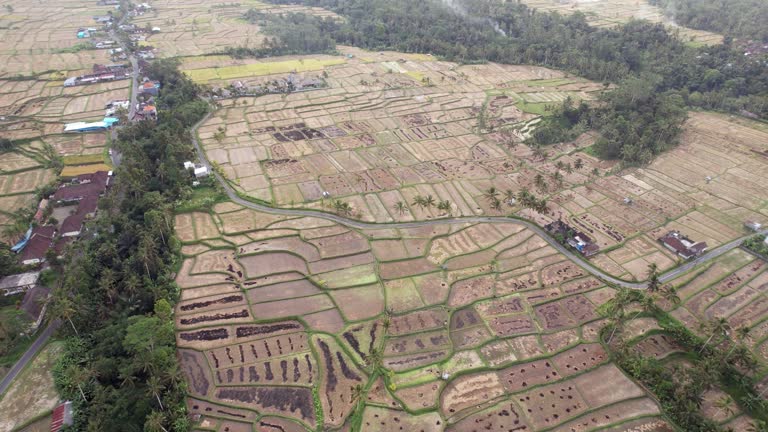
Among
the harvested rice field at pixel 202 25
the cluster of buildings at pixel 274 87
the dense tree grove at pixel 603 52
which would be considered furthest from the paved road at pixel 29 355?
the harvested rice field at pixel 202 25

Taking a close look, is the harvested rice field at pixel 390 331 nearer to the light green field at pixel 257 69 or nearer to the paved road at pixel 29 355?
the paved road at pixel 29 355

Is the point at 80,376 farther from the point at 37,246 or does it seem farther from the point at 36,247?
the point at 37,246

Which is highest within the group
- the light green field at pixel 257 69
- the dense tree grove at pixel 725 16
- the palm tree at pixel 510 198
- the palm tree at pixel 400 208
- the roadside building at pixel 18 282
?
the dense tree grove at pixel 725 16

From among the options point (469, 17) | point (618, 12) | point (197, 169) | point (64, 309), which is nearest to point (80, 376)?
point (64, 309)

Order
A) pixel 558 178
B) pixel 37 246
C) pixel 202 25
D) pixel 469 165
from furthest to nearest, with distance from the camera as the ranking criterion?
pixel 202 25 → pixel 469 165 → pixel 558 178 → pixel 37 246

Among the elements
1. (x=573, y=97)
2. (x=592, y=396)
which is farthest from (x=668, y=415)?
(x=573, y=97)
